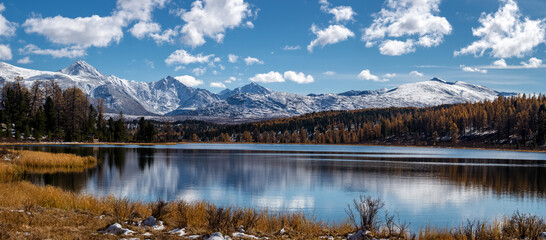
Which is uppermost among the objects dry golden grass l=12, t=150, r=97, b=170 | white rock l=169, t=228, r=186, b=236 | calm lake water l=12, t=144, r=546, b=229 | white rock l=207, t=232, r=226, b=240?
white rock l=207, t=232, r=226, b=240

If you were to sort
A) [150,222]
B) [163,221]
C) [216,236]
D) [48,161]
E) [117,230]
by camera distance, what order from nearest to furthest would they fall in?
1. [216,236]
2. [117,230]
3. [150,222]
4. [163,221]
5. [48,161]

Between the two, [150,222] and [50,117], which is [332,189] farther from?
[50,117]

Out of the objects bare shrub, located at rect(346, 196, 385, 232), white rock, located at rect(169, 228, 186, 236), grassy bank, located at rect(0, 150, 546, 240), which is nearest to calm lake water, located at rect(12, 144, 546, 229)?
bare shrub, located at rect(346, 196, 385, 232)

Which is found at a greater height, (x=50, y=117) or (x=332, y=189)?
(x=50, y=117)

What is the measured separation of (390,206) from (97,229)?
2554 centimetres

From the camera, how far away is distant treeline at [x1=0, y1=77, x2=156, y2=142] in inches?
5502

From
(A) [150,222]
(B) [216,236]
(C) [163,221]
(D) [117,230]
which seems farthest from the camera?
(C) [163,221]

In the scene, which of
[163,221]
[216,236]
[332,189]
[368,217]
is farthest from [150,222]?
[332,189]

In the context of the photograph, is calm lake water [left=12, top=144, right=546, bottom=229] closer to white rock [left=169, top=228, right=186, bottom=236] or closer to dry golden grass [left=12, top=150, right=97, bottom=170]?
dry golden grass [left=12, top=150, right=97, bottom=170]

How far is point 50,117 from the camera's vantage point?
14975 centimetres

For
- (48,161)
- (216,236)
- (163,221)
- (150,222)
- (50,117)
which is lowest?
(48,161)

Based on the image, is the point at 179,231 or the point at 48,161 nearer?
the point at 179,231

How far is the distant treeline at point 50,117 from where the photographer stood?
140m

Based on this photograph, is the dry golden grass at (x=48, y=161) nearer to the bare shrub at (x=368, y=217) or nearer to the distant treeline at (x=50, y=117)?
the bare shrub at (x=368, y=217)
